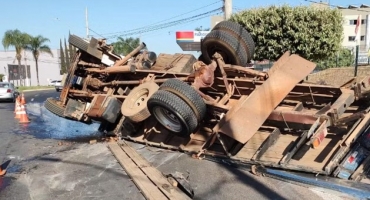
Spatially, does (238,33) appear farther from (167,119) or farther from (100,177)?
(100,177)

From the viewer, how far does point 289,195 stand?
13.6 ft

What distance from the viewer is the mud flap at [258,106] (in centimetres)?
514

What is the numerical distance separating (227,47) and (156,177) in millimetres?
3021

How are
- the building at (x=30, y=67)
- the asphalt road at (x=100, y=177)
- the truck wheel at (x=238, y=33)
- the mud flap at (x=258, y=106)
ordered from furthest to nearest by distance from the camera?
the building at (x=30, y=67) → the truck wheel at (x=238, y=33) → the mud flap at (x=258, y=106) → the asphalt road at (x=100, y=177)

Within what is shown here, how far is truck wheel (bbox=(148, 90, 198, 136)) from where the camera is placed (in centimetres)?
552

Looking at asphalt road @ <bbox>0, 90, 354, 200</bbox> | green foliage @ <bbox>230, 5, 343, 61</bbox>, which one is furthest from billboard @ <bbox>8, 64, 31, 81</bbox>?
asphalt road @ <bbox>0, 90, 354, 200</bbox>

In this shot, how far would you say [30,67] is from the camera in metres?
64.7

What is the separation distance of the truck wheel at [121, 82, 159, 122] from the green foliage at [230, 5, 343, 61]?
8926mm

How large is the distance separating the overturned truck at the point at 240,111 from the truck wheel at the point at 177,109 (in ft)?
0.05

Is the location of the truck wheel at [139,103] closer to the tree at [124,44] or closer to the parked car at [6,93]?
the parked car at [6,93]

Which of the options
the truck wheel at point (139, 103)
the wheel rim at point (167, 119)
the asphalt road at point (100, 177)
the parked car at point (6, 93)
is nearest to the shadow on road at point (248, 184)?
the asphalt road at point (100, 177)

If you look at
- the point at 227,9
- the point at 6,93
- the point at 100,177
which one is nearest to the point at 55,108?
the point at 100,177

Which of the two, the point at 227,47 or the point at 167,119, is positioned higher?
the point at 227,47

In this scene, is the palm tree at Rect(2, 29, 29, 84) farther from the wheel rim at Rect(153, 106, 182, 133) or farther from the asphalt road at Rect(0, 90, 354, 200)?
the wheel rim at Rect(153, 106, 182, 133)
